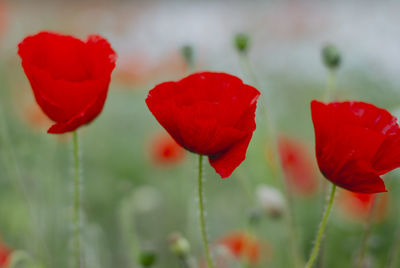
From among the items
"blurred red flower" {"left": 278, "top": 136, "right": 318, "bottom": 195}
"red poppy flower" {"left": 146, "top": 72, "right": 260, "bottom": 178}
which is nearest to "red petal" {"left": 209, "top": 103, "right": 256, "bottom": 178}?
"red poppy flower" {"left": 146, "top": 72, "right": 260, "bottom": 178}

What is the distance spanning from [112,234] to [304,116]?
4.20 ft

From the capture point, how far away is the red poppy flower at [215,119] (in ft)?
1.83

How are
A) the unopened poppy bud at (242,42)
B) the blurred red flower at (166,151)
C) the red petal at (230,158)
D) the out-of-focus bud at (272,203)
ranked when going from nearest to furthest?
the red petal at (230,158)
the unopened poppy bud at (242,42)
the out-of-focus bud at (272,203)
the blurred red flower at (166,151)

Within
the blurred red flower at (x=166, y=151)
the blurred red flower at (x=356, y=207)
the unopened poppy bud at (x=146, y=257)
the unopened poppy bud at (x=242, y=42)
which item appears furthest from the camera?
the blurred red flower at (x=166, y=151)

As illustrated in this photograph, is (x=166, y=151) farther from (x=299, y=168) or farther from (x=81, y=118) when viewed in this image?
(x=81, y=118)

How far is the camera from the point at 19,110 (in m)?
2.55

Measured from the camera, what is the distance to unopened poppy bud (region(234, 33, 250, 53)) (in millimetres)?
848

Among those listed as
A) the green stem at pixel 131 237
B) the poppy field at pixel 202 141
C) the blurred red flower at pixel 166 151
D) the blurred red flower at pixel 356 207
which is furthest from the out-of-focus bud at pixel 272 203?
the blurred red flower at pixel 166 151

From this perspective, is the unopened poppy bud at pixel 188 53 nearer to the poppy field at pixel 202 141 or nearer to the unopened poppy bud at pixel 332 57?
the poppy field at pixel 202 141

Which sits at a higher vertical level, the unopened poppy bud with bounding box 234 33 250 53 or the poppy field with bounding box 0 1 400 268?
the unopened poppy bud with bounding box 234 33 250 53

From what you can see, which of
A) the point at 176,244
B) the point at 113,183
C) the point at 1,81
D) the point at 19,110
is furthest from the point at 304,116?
the point at 176,244

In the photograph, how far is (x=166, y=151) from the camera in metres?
1.54

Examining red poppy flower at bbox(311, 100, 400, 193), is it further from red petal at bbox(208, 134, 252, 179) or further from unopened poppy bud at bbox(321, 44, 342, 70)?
unopened poppy bud at bbox(321, 44, 342, 70)

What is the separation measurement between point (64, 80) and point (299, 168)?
96 cm
